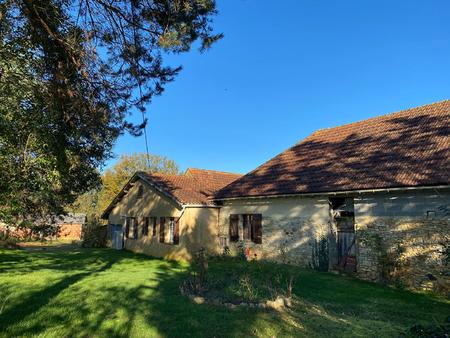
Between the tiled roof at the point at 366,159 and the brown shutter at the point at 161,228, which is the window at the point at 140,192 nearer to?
the brown shutter at the point at 161,228

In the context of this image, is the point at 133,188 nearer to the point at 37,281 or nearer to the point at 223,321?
the point at 37,281

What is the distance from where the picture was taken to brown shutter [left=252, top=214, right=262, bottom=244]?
17.5 meters

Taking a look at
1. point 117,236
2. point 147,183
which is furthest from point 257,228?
point 117,236

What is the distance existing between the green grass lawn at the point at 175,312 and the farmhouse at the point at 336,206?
1524mm

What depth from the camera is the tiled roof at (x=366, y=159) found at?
41.0 feet

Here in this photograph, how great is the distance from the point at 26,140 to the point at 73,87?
2.64m

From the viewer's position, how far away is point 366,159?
14891 mm

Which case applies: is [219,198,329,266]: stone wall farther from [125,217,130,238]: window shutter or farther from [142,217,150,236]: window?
[125,217,130,238]: window shutter

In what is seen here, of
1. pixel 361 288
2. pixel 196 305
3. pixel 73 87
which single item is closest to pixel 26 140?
pixel 73 87

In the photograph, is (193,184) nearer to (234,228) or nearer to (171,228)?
(171,228)

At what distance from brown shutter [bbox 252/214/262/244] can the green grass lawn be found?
246 inches

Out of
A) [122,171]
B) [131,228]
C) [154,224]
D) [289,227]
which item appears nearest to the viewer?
[289,227]

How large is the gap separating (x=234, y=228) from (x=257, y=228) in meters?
1.86

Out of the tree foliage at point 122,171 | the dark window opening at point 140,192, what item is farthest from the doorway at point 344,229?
the tree foliage at point 122,171
